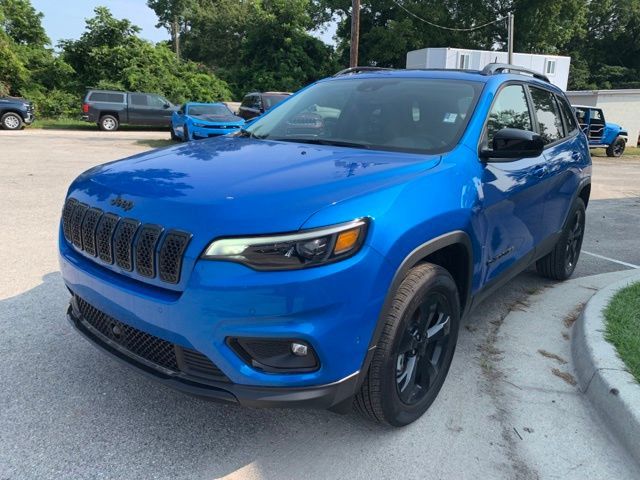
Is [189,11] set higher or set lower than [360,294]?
higher

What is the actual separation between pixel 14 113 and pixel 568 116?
73.2ft

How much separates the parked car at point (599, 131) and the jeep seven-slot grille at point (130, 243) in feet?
68.0

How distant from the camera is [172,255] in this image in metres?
2.20

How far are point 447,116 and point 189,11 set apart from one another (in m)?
66.3

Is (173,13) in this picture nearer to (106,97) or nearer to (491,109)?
(106,97)

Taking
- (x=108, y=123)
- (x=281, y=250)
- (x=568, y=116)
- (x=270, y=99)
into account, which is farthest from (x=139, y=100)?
(x=281, y=250)

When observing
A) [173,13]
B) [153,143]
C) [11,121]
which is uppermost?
[173,13]

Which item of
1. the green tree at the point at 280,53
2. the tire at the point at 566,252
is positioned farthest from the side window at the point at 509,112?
the green tree at the point at 280,53

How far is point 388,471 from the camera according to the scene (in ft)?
8.15

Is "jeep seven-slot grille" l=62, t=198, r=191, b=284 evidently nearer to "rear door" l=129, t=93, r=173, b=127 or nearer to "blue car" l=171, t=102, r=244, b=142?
"blue car" l=171, t=102, r=244, b=142

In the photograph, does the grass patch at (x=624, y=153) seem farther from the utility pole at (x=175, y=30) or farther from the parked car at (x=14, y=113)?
the utility pole at (x=175, y=30)

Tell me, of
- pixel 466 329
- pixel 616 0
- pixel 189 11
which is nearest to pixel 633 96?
pixel 466 329

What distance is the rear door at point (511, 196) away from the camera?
321 centimetres

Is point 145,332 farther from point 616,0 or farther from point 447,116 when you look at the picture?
point 616,0
